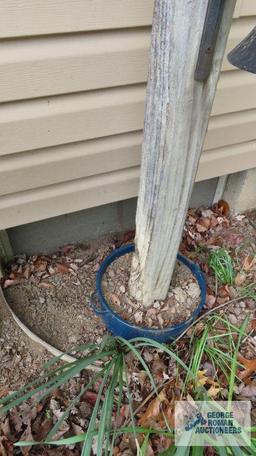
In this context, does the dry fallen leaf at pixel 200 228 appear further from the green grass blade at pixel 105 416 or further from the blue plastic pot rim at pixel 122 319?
the green grass blade at pixel 105 416

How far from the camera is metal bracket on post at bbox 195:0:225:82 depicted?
2.84 feet

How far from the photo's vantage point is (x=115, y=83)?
56.6 inches

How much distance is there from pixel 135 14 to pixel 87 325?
4.76 ft

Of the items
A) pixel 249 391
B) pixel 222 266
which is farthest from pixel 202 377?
pixel 222 266

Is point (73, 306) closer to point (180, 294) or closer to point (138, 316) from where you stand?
point (138, 316)

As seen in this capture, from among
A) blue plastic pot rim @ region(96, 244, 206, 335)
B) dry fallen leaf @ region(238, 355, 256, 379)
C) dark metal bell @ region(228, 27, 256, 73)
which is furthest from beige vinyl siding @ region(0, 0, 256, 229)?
dry fallen leaf @ region(238, 355, 256, 379)

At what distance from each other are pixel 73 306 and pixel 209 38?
1.49m

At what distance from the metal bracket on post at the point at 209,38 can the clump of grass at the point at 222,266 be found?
51.7 inches

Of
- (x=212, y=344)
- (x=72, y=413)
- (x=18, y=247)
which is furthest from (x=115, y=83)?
(x=72, y=413)

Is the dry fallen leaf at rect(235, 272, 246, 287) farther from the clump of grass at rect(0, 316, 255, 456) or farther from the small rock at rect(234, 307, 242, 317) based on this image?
the clump of grass at rect(0, 316, 255, 456)

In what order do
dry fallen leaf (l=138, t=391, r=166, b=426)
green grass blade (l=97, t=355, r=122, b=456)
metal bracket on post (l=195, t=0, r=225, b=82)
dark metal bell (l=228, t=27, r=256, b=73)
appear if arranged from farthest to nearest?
dry fallen leaf (l=138, t=391, r=166, b=426) < green grass blade (l=97, t=355, r=122, b=456) < metal bracket on post (l=195, t=0, r=225, b=82) < dark metal bell (l=228, t=27, r=256, b=73)

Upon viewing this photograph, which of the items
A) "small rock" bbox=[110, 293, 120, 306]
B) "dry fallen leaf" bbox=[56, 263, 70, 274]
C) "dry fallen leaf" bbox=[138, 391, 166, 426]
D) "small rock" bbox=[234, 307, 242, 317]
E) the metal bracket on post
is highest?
the metal bracket on post

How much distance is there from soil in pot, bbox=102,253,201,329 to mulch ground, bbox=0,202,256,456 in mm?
30

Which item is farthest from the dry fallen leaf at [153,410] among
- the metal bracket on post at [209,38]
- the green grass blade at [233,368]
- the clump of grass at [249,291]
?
the metal bracket on post at [209,38]
